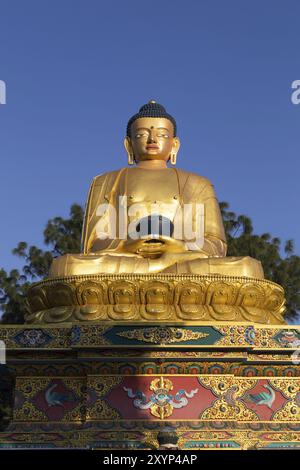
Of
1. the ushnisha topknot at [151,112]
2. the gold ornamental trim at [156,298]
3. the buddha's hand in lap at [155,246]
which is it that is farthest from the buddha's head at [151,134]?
the gold ornamental trim at [156,298]

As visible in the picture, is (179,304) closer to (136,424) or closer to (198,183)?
(136,424)

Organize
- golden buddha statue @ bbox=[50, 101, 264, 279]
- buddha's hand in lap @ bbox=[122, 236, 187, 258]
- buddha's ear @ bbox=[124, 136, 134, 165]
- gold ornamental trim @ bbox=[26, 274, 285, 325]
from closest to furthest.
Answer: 1. gold ornamental trim @ bbox=[26, 274, 285, 325]
2. golden buddha statue @ bbox=[50, 101, 264, 279]
3. buddha's hand in lap @ bbox=[122, 236, 187, 258]
4. buddha's ear @ bbox=[124, 136, 134, 165]

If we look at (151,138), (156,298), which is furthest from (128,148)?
(156,298)

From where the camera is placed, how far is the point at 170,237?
23.9 feet

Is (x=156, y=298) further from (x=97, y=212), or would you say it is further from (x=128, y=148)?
(x=128, y=148)

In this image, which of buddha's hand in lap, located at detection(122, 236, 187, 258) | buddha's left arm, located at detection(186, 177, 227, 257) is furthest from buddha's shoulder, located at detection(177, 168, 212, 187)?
buddha's hand in lap, located at detection(122, 236, 187, 258)

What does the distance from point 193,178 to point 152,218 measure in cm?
112

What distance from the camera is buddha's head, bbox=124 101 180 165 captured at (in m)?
9.02

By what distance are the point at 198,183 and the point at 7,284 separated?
6253 millimetres

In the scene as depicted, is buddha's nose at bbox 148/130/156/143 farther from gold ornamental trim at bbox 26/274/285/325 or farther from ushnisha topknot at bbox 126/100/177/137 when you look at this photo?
gold ornamental trim at bbox 26/274/285/325

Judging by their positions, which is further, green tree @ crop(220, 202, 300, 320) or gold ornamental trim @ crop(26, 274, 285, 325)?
green tree @ crop(220, 202, 300, 320)

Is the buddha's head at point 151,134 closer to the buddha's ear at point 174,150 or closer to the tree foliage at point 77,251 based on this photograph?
the buddha's ear at point 174,150

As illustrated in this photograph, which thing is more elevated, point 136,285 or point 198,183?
point 198,183
